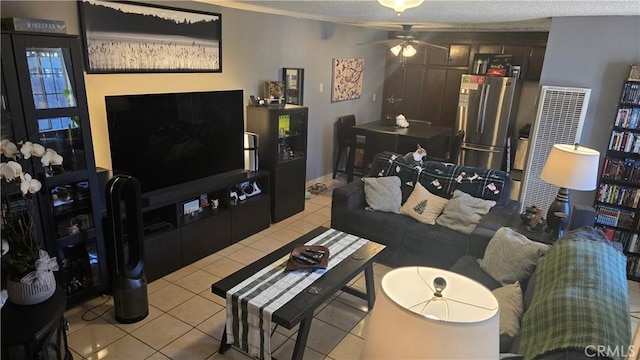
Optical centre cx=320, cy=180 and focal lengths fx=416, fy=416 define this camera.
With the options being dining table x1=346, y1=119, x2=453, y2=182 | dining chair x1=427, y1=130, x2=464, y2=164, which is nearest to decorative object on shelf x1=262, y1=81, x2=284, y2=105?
dining table x1=346, y1=119, x2=453, y2=182

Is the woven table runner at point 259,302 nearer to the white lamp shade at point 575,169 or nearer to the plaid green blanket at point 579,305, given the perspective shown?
the plaid green blanket at point 579,305

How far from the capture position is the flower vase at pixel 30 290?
210 cm

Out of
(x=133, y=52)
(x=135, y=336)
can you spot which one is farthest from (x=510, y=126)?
(x=135, y=336)

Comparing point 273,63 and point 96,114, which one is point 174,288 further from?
point 273,63

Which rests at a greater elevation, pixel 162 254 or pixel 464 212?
pixel 464 212

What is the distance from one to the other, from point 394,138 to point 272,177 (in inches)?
74.1

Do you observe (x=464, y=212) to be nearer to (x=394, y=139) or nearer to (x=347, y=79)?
(x=394, y=139)

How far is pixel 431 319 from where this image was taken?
0.96 metres

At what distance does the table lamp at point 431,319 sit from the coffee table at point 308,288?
109 centimetres

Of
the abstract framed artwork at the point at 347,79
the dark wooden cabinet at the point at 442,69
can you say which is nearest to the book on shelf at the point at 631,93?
the dark wooden cabinet at the point at 442,69

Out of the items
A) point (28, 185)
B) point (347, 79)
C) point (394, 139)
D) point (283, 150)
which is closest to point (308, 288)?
point (28, 185)

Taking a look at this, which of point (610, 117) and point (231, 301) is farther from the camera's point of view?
point (610, 117)

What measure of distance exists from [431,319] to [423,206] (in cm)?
274

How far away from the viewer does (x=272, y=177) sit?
4.32 meters
